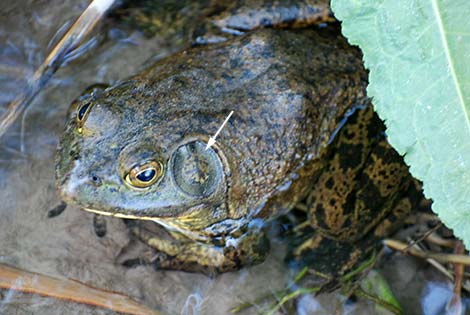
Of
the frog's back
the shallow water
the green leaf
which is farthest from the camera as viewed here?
the shallow water

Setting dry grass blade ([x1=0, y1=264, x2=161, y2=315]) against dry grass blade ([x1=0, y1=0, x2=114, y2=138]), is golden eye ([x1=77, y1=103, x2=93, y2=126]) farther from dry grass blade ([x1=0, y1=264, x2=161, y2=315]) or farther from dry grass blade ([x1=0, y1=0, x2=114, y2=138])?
dry grass blade ([x1=0, y1=264, x2=161, y2=315])

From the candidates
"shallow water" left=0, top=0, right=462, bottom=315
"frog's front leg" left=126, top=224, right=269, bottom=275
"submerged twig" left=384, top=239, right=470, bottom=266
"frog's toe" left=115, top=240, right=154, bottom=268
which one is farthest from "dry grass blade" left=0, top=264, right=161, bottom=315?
"submerged twig" left=384, top=239, right=470, bottom=266

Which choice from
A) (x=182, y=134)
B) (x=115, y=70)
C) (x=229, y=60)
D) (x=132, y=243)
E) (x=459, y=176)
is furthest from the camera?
(x=115, y=70)

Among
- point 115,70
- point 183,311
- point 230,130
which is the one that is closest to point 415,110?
point 230,130

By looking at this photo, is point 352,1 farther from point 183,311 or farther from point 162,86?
point 183,311

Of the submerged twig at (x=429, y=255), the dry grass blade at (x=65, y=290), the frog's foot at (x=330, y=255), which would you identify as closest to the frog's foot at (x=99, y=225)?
the dry grass blade at (x=65, y=290)

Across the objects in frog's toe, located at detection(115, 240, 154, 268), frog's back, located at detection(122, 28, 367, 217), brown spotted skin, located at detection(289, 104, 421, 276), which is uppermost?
frog's back, located at detection(122, 28, 367, 217)

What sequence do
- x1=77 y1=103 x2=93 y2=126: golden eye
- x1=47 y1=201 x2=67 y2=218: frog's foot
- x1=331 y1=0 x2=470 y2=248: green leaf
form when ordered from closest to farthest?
x1=331 y1=0 x2=470 y2=248: green leaf → x1=77 y1=103 x2=93 y2=126: golden eye → x1=47 y1=201 x2=67 y2=218: frog's foot
